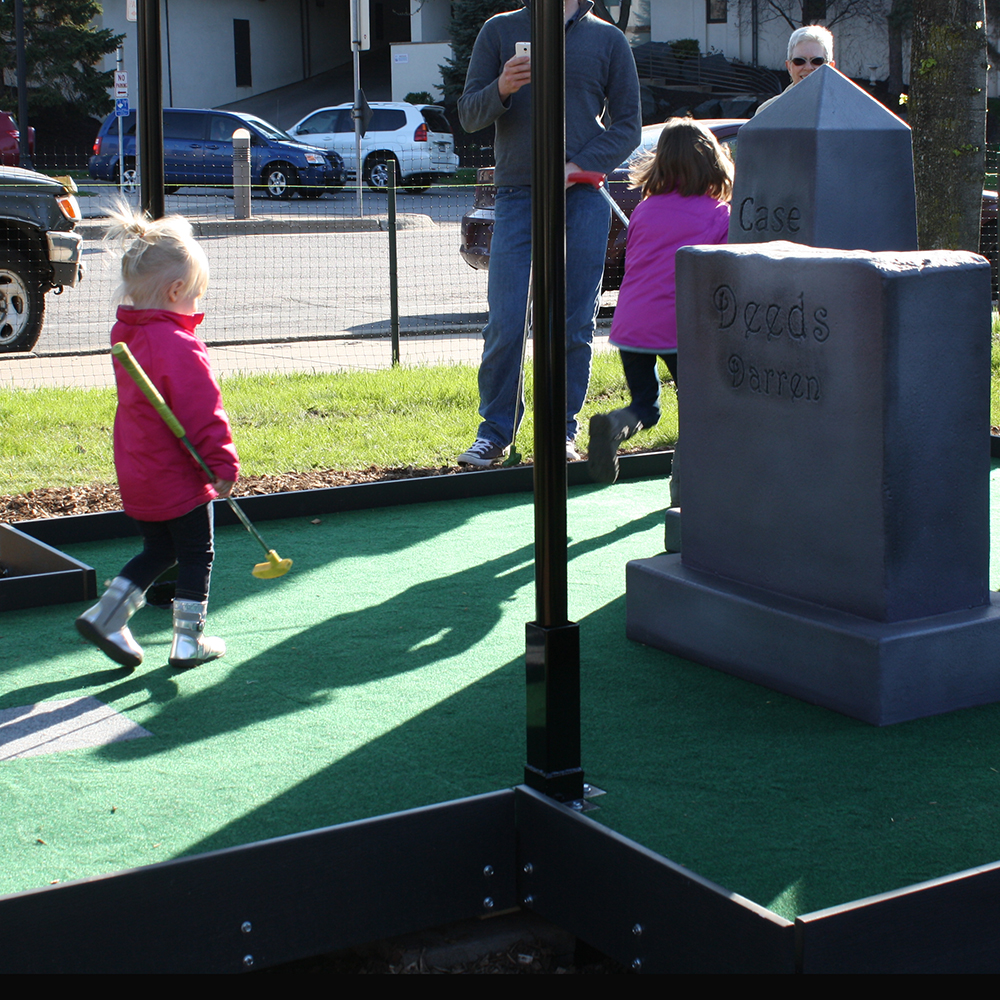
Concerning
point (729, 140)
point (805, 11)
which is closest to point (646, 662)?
point (729, 140)

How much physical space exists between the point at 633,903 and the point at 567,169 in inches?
178

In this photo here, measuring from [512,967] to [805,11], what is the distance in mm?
45237

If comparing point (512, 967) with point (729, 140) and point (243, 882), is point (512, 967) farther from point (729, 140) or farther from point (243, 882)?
point (729, 140)

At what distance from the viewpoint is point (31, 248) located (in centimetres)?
1063

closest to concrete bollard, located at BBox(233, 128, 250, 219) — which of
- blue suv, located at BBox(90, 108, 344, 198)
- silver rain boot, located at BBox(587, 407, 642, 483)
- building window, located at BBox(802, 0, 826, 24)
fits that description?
blue suv, located at BBox(90, 108, 344, 198)

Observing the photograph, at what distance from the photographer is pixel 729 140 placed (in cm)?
1407

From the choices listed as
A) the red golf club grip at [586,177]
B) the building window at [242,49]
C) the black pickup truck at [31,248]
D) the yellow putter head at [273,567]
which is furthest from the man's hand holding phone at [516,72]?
the building window at [242,49]

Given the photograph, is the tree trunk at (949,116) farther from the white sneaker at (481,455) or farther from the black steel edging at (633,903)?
the black steel edging at (633,903)

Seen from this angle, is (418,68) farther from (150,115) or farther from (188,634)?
(188,634)

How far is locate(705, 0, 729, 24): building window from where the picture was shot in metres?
45.8

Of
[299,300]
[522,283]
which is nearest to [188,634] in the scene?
[522,283]

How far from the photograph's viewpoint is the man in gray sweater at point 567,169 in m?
6.50

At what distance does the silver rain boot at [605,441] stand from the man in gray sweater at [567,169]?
1116 mm

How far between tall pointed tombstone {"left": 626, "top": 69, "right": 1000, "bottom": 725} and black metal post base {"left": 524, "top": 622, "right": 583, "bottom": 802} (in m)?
1.03
